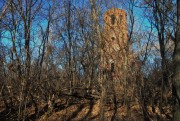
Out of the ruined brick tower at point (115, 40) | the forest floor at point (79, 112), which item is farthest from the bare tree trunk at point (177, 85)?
the forest floor at point (79, 112)

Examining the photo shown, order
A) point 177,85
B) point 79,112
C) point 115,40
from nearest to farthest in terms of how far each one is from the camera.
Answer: point 177,85, point 79,112, point 115,40

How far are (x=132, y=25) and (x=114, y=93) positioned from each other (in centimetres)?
424

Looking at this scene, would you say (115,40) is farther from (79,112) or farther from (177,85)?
(177,85)

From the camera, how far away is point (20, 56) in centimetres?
1019

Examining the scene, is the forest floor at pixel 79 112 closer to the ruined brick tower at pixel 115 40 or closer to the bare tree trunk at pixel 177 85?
the ruined brick tower at pixel 115 40

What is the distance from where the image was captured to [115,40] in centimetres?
1695

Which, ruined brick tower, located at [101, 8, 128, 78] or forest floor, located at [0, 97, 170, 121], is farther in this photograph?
ruined brick tower, located at [101, 8, 128, 78]

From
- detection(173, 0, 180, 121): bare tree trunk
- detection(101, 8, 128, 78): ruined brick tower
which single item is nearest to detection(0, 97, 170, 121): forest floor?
detection(101, 8, 128, 78): ruined brick tower

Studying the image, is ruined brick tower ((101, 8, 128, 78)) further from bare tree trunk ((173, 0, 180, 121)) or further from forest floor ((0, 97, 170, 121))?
bare tree trunk ((173, 0, 180, 121))

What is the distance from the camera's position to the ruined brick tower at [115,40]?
595 inches

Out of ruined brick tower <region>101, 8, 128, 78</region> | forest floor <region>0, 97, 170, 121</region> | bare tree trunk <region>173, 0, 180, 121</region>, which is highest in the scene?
ruined brick tower <region>101, 8, 128, 78</region>

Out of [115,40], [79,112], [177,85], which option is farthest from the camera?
[115,40]

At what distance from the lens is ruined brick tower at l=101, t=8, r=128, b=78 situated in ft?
49.6

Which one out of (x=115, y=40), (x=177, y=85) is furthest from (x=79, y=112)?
(x=177, y=85)
